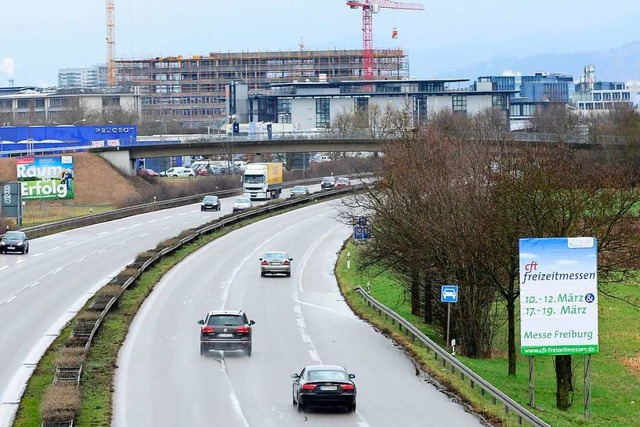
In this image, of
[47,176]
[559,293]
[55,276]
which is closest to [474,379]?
[559,293]

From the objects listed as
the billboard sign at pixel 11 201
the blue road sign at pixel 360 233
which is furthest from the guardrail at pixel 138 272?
the billboard sign at pixel 11 201

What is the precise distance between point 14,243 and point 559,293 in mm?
47457

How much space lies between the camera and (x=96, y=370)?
119ft

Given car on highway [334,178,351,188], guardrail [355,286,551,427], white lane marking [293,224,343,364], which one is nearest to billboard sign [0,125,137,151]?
car on highway [334,178,351,188]

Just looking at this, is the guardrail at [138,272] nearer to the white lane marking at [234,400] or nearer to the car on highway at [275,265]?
the white lane marking at [234,400]

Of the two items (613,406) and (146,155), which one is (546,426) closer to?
(613,406)

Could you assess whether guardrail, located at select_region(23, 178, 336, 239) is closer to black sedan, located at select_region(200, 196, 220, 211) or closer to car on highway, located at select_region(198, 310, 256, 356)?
black sedan, located at select_region(200, 196, 220, 211)

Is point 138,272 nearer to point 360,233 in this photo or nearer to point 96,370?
point 360,233

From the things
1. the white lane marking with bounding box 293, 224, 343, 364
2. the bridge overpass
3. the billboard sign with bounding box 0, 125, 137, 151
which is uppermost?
the billboard sign with bounding box 0, 125, 137, 151

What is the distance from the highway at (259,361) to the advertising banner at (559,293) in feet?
10.2

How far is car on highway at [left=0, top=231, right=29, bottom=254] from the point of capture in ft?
244

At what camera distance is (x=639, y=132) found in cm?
10912

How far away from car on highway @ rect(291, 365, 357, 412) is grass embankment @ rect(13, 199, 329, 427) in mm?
4689

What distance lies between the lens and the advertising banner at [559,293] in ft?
111
